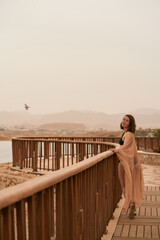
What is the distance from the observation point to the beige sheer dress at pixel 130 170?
5.96 m

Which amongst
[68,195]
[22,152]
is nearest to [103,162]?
[68,195]

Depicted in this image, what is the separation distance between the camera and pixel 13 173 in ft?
43.8

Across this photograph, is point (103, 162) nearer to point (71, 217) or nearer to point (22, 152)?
point (71, 217)

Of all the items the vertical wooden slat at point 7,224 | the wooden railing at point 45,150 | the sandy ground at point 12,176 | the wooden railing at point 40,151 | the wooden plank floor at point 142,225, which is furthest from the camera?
the sandy ground at point 12,176

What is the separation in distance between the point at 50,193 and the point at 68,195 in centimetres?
67

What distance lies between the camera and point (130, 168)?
6043 millimetres

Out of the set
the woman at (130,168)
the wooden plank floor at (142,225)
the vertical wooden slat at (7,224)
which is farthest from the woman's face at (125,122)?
the vertical wooden slat at (7,224)

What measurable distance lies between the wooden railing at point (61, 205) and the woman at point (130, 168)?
41 centimetres

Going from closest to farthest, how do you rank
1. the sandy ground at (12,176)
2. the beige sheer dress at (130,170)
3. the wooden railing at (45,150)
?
the beige sheer dress at (130,170) < the wooden railing at (45,150) < the sandy ground at (12,176)

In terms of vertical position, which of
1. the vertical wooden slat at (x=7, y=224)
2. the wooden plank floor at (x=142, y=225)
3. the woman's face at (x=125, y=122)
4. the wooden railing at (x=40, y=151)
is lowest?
the wooden plank floor at (x=142, y=225)

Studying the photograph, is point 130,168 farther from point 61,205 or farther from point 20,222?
point 20,222

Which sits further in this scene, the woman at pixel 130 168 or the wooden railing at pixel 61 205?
the woman at pixel 130 168

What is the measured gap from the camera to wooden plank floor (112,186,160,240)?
5.06 metres

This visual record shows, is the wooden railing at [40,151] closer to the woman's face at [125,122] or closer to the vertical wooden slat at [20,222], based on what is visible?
the woman's face at [125,122]
